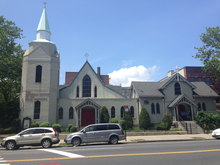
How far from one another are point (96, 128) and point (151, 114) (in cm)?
1330

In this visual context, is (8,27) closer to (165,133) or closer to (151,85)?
(151,85)

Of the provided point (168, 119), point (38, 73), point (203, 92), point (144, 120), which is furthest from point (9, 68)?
point (203, 92)

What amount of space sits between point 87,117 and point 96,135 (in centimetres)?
1088

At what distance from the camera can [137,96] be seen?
86.6ft

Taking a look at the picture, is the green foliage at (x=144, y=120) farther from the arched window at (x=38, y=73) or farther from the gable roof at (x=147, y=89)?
the arched window at (x=38, y=73)

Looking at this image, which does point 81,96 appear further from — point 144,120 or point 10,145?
point 10,145

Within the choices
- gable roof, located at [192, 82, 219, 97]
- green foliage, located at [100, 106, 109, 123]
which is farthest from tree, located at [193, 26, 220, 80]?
green foliage, located at [100, 106, 109, 123]

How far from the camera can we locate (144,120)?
24156mm

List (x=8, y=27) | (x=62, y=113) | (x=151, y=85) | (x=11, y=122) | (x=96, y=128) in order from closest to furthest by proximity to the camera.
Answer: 1. (x=96, y=128)
2. (x=11, y=122)
3. (x=62, y=113)
4. (x=8, y=27)
5. (x=151, y=85)

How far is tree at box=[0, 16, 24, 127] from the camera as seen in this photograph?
22.8 m

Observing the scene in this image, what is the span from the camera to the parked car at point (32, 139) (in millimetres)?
13055

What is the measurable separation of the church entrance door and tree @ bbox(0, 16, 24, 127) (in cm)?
849

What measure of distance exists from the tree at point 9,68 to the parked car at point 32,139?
35.3ft

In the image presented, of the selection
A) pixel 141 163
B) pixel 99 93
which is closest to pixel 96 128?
pixel 141 163
